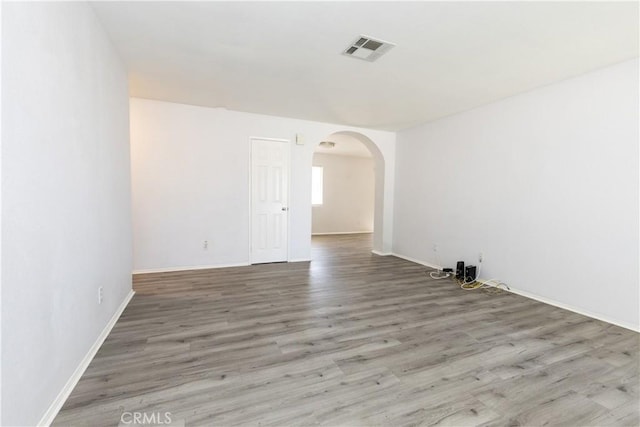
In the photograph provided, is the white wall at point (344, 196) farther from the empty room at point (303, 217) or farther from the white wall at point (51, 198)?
the white wall at point (51, 198)

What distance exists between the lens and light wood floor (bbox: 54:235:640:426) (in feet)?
4.99

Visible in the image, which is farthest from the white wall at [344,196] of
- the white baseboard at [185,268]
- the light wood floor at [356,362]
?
the light wood floor at [356,362]

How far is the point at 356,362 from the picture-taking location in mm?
1979

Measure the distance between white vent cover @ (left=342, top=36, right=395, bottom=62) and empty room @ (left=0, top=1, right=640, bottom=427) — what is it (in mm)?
22

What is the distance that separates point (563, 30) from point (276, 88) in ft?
9.02

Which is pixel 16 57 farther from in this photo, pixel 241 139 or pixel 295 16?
pixel 241 139

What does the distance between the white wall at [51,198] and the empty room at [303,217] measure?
0.05 feet

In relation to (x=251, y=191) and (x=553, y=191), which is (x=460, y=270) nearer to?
(x=553, y=191)

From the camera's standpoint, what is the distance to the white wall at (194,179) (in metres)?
4.07

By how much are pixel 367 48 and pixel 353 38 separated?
8.4 inches

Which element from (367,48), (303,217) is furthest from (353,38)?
(303,217)

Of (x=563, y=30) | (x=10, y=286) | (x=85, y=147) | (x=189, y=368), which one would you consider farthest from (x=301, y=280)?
(x=563, y=30)

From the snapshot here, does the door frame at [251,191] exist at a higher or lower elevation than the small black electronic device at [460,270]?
higher

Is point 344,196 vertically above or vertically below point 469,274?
above
